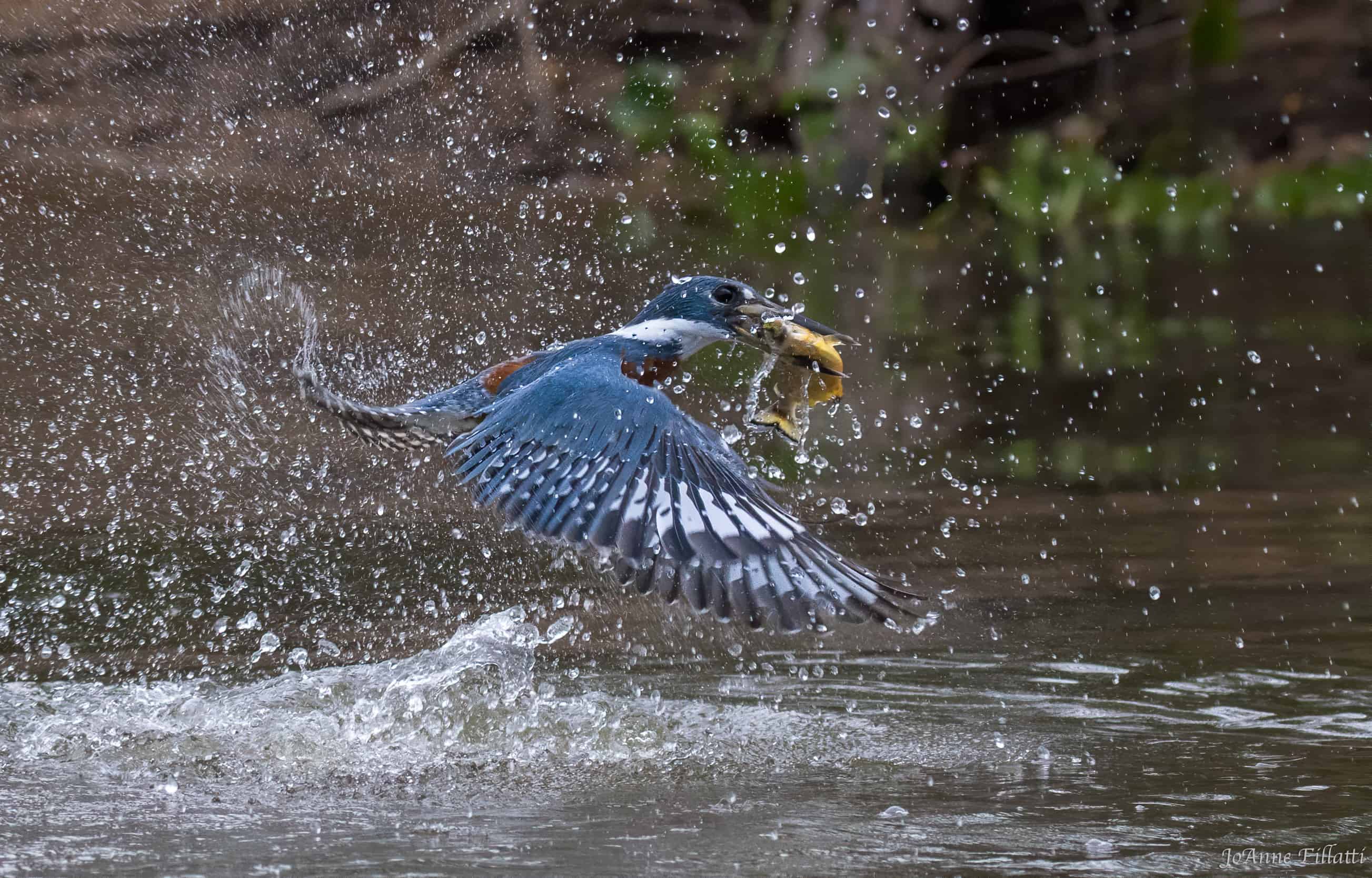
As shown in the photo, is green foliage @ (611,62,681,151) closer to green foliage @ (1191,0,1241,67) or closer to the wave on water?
green foliage @ (1191,0,1241,67)

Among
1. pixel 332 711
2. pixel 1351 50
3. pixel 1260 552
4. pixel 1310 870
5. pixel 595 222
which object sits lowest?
pixel 1310 870

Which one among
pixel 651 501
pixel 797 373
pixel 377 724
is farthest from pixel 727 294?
pixel 377 724

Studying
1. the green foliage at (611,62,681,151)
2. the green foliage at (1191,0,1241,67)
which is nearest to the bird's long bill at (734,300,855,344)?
the green foliage at (611,62,681,151)

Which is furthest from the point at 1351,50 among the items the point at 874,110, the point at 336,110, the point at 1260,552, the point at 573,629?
the point at 573,629

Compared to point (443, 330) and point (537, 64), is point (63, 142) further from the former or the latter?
point (443, 330)

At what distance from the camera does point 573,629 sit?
14.3 ft

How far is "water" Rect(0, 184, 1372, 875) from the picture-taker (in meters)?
2.95

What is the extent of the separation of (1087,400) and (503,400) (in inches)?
163

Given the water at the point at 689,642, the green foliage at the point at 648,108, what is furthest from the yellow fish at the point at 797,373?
the green foliage at the point at 648,108

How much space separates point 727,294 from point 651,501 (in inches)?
36.3

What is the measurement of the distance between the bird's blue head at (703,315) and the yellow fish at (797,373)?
133 mm

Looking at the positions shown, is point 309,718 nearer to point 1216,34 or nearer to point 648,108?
point 648,108

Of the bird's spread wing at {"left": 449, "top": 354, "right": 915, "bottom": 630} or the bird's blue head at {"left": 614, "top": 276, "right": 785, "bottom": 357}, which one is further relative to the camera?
the bird's blue head at {"left": 614, "top": 276, "right": 785, "bottom": 357}

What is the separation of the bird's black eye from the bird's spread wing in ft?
1.17
